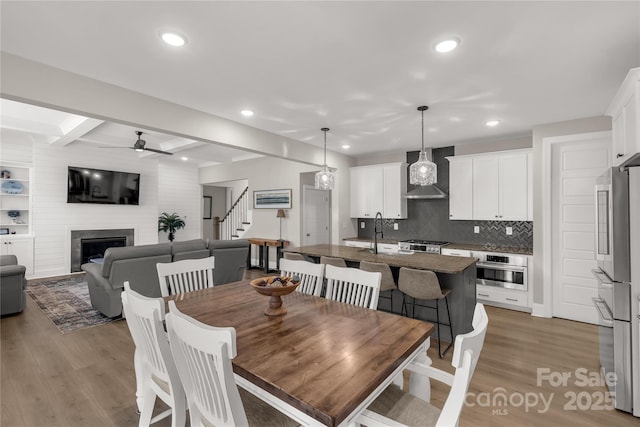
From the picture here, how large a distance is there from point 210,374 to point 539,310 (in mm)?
4430

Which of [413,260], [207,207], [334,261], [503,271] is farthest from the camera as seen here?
[207,207]

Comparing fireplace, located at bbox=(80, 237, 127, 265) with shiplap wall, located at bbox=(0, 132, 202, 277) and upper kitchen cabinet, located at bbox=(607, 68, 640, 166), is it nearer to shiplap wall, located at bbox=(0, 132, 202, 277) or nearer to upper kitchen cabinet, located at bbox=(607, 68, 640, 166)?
shiplap wall, located at bbox=(0, 132, 202, 277)

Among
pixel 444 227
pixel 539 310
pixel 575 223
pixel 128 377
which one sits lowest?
pixel 128 377

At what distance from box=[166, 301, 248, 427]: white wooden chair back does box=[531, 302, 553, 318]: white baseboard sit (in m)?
4.29

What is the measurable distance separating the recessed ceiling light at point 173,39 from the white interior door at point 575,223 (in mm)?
4465

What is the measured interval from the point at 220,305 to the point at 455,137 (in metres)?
4.26

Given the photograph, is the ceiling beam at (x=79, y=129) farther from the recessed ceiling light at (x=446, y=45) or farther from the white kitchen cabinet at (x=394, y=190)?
the white kitchen cabinet at (x=394, y=190)

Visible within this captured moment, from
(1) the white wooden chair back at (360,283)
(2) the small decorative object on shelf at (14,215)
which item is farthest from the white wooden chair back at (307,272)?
(2) the small decorative object on shelf at (14,215)

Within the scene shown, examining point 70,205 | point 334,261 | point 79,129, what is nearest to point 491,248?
point 334,261

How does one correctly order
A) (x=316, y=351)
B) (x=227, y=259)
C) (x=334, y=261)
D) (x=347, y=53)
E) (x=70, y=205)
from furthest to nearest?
(x=70, y=205)
(x=227, y=259)
(x=334, y=261)
(x=347, y=53)
(x=316, y=351)

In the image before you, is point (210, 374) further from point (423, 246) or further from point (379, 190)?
point (379, 190)

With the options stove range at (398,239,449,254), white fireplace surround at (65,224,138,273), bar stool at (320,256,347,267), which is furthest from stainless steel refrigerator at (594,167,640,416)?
white fireplace surround at (65,224,138,273)

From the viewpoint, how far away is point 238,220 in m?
8.79

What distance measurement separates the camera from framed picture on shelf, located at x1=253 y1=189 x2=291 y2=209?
6.86 m
